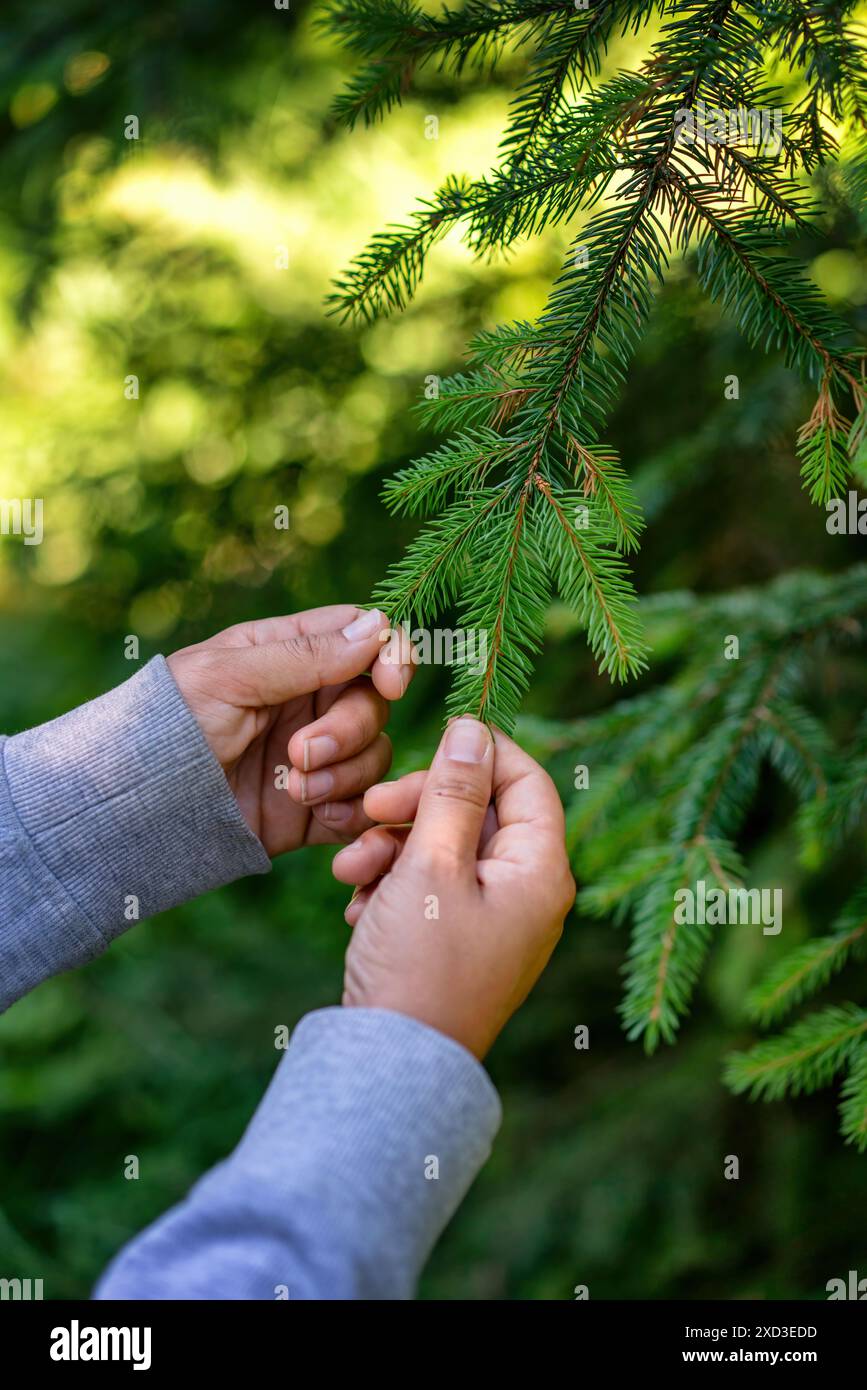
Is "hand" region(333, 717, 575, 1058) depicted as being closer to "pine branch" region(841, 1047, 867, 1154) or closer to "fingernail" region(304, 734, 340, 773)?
"fingernail" region(304, 734, 340, 773)

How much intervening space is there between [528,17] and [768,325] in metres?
0.37

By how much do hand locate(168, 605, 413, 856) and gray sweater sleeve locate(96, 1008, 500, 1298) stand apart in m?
0.41

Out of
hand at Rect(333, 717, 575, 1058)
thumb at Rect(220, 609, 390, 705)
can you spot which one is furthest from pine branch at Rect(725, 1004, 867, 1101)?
thumb at Rect(220, 609, 390, 705)

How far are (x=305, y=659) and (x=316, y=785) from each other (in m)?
0.17

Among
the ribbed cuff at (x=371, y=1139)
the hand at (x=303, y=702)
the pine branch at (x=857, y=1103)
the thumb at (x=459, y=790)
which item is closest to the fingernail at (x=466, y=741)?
the thumb at (x=459, y=790)

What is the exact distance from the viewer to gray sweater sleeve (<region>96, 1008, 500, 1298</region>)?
0.69 metres

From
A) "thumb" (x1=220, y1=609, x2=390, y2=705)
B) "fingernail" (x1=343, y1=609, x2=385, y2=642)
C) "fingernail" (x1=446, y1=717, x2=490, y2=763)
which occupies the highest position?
"fingernail" (x1=343, y1=609, x2=385, y2=642)

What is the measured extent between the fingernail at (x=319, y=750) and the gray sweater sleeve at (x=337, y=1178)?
0.38m

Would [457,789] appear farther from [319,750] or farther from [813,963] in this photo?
[813,963]

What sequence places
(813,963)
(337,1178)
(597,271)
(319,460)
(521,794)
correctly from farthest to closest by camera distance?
(319,460) → (813,963) → (521,794) → (597,271) → (337,1178)

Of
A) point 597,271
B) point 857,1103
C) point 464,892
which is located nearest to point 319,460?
point 597,271

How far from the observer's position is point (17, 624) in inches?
159

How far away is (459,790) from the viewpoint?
3.20ft
